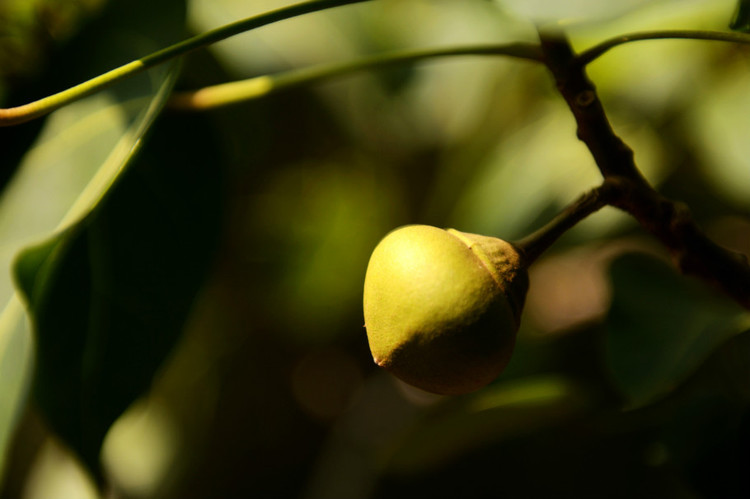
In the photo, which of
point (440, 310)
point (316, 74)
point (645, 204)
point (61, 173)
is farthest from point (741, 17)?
point (61, 173)

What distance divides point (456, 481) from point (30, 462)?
95 cm

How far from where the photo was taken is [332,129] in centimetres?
141

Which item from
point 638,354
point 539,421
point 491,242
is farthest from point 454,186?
point 491,242

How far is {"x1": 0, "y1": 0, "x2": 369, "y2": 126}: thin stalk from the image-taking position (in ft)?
1.53

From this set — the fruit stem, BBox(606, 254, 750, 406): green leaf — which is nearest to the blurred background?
BBox(606, 254, 750, 406): green leaf

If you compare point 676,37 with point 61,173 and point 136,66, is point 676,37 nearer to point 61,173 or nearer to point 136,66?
point 136,66

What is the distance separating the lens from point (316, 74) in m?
0.77

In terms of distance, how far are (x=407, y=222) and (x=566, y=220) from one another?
968 mm

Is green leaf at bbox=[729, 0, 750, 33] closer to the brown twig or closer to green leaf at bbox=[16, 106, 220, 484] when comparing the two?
the brown twig

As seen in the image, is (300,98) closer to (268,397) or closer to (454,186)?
(454,186)

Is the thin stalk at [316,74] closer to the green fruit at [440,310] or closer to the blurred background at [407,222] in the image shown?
the blurred background at [407,222]

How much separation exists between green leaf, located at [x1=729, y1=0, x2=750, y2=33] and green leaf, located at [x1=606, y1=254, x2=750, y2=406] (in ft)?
0.91

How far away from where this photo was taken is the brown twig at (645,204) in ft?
1.72

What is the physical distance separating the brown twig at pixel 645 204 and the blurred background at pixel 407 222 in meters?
0.08
